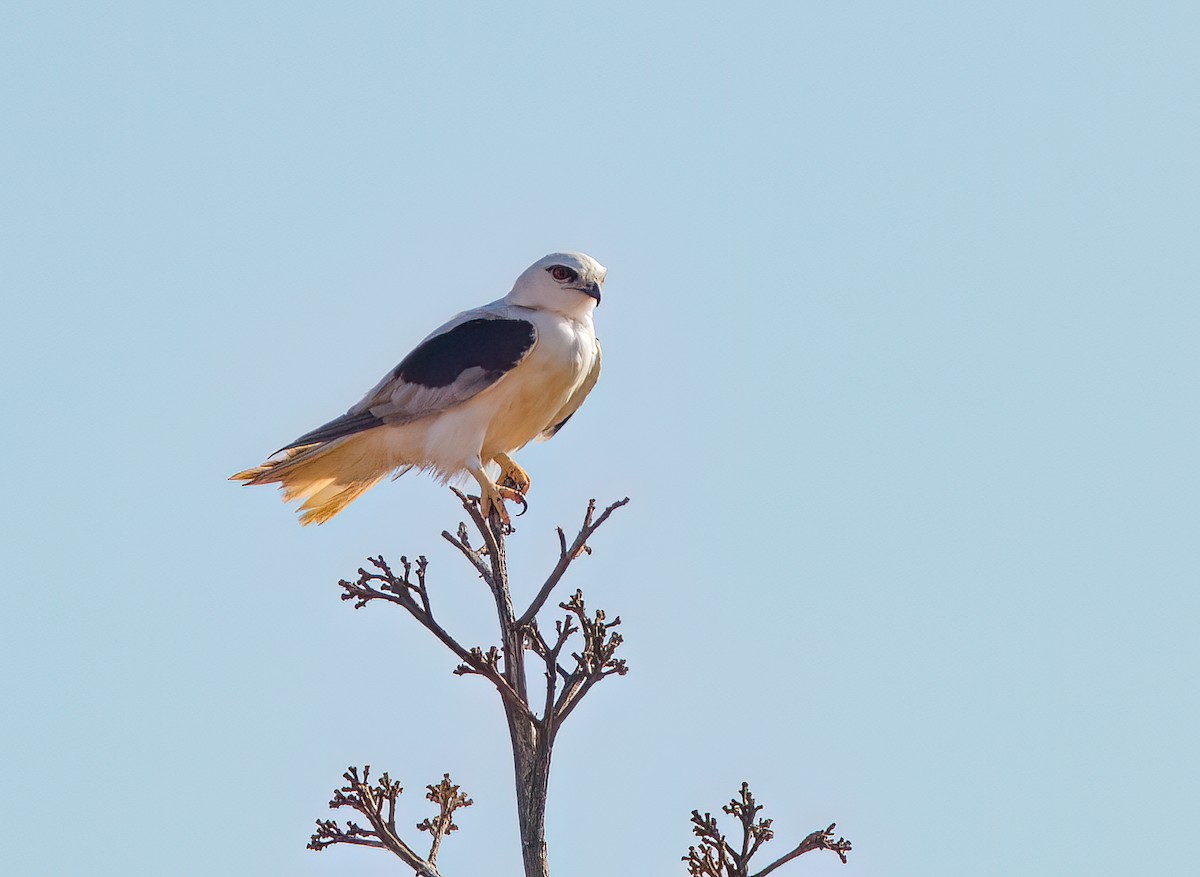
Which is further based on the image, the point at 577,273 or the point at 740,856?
the point at 577,273

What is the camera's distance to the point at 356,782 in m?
5.66

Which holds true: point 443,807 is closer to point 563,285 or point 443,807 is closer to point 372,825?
point 372,825

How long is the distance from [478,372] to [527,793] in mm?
2974

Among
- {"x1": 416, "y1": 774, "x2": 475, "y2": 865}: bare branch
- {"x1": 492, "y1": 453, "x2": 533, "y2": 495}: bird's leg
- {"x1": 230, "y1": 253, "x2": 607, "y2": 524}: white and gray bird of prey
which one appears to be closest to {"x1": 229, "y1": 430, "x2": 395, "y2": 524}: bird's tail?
{"x1": 230, "y1": 253, "x2": 607, "y2": 524}: white and gray bird of prey

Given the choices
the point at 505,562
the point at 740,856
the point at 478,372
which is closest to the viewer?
the point at 740,856

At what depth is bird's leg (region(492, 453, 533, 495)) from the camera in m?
8.43

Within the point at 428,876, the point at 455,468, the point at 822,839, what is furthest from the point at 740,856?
the point at 455,468

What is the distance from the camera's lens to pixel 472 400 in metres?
8.17

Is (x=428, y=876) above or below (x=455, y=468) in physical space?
below

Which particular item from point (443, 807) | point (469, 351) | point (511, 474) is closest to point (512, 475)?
point (511, 474)

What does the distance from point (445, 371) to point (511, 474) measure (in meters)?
0.71

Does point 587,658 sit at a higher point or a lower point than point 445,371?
lower

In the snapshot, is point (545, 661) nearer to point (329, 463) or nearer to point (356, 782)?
point (356, 782)

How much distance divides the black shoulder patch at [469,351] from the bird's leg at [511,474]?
607mm
